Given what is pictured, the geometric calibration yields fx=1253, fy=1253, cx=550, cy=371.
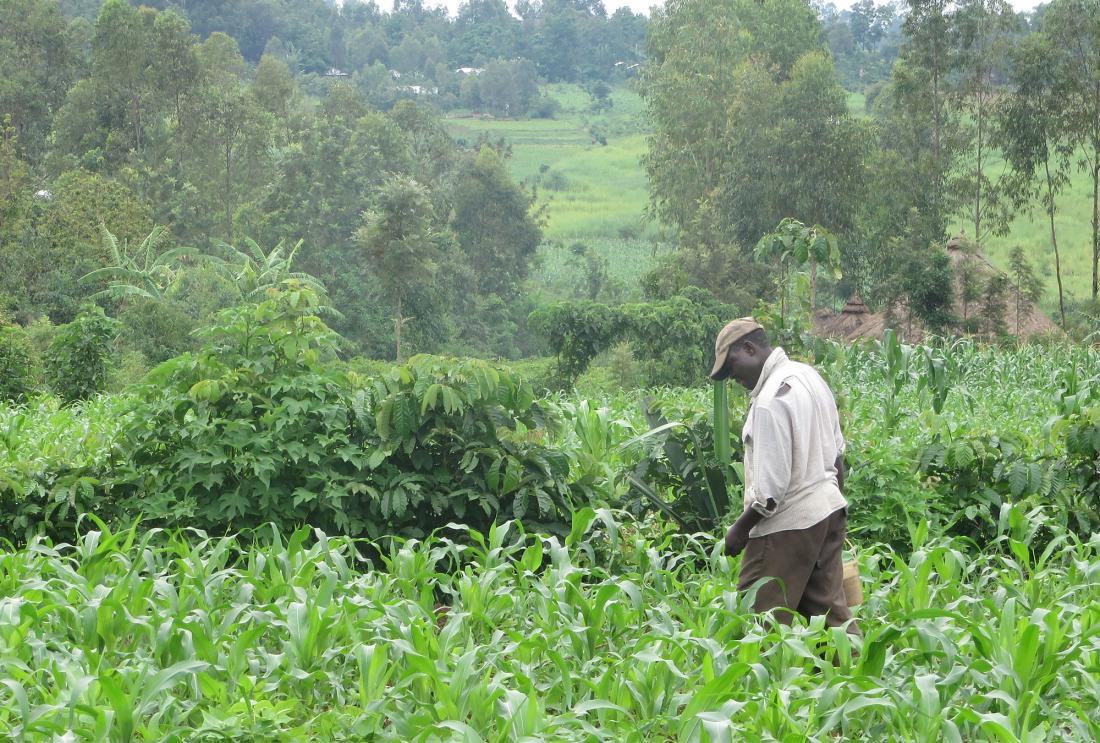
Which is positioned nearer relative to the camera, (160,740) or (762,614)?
(160,740)

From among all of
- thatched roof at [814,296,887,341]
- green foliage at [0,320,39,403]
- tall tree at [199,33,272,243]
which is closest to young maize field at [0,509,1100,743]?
green foliage at [0,320,39,403]

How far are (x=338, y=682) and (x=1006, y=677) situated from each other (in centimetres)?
212

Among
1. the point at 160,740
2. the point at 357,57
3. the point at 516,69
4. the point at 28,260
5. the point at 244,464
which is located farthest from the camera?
the point at 357,57

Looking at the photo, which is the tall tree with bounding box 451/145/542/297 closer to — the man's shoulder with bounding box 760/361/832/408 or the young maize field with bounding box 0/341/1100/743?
the young maize field with bounding box 0/341/1100/743

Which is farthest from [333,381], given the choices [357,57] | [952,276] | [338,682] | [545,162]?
[357,57]

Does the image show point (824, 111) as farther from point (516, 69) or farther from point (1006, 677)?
point (516, 69)

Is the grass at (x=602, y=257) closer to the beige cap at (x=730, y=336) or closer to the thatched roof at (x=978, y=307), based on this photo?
the thatched roof at (x=978, y=307)

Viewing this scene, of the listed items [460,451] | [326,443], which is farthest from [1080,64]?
[326,443]

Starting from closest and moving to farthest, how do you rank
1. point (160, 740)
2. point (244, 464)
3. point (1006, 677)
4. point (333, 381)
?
point (160, 740), point (1006, 677), point (244, 464), point (333, 381)

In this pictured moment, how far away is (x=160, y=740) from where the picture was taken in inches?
135

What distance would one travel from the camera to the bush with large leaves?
5.92 meters

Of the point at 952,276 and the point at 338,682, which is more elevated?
the point at 338,682

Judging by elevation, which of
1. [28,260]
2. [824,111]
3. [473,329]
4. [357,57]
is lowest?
[473,329]

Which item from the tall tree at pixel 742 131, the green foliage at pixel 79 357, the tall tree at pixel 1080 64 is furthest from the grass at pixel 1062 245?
the green foliage at pixel 79 357
